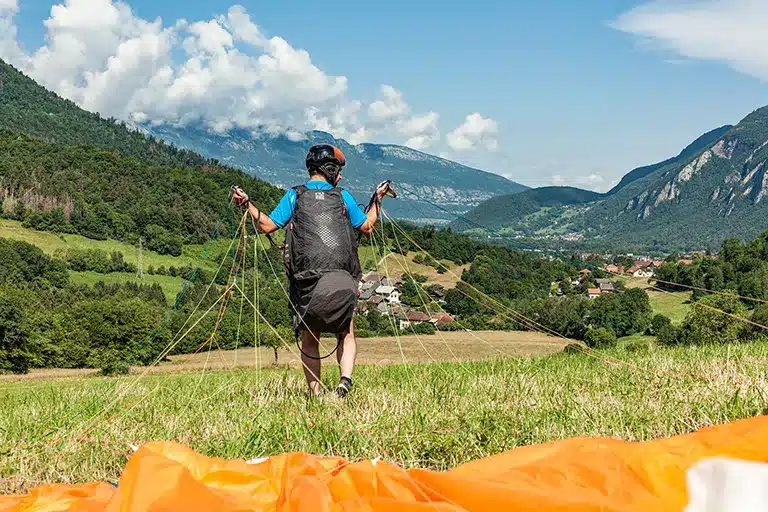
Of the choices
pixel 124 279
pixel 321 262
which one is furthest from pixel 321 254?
pixel 124 279

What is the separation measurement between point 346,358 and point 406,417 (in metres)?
1.62

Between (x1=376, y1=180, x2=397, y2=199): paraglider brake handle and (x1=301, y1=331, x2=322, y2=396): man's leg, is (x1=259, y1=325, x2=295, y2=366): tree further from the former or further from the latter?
(x1=376, y1=180, x2=397, y2=199): paraglider brake handle

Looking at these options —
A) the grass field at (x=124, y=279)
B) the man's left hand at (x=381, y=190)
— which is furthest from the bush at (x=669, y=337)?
the grass field at (x=124, y=279)

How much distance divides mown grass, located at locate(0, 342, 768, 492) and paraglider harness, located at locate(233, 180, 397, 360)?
0.63m

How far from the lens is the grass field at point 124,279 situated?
94281mm

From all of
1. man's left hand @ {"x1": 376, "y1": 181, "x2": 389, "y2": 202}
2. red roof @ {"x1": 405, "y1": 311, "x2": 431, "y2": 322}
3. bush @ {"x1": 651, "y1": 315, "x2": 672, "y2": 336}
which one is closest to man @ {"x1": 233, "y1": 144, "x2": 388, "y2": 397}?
man's left hand @ {"x1": 376, "y1": 181, "x2": 389, "y2": 202}

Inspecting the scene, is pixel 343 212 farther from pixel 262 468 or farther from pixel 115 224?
pixel 115 224

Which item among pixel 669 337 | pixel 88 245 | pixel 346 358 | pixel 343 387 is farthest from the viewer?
pixel 88 245

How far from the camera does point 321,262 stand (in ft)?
16.7

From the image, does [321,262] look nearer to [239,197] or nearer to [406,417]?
[239,197]

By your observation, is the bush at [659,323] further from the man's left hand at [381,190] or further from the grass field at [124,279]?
the grass field at [124,279]

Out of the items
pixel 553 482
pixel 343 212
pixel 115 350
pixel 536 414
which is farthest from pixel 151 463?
pixel 115 350

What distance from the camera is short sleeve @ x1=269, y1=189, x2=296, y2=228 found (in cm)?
534

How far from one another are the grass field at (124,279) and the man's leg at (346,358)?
91351 millimetres
